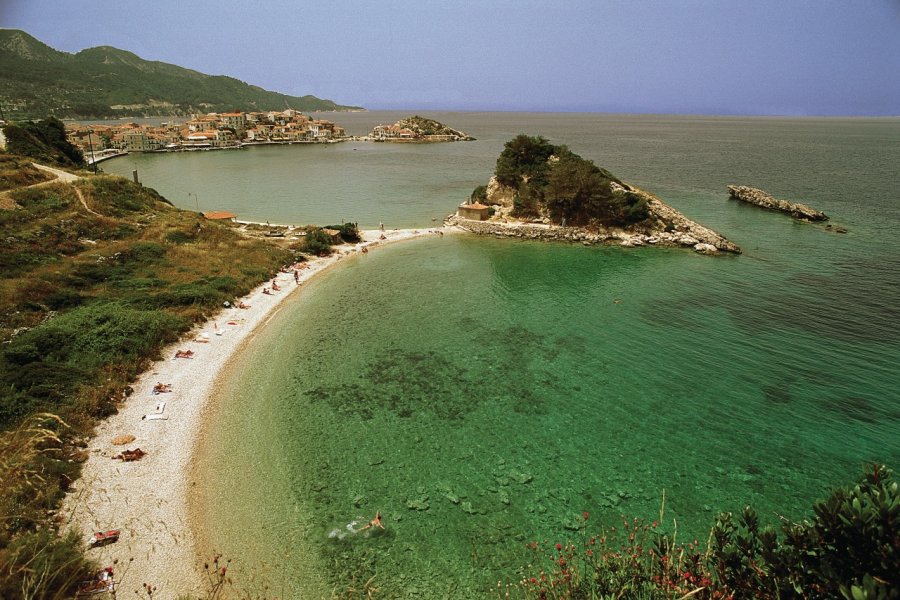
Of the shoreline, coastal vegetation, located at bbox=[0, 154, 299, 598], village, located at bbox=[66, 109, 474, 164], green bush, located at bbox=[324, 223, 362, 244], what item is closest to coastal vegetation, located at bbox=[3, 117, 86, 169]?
coastal vegetation, located at bbox=[0, 154, 299, 598]

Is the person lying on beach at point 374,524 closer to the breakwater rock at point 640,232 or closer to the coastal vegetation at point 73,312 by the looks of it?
the coastal vegetation at point 73,312

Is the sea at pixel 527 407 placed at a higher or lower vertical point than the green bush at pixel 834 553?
lower

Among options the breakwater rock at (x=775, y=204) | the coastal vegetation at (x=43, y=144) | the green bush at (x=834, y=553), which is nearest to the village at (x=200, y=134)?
the coastal vegetation at (x=43, y=144)

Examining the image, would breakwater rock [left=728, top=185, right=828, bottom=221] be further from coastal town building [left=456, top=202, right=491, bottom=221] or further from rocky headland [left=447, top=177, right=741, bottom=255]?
coastal town building [left=456, top=202, right=491, bottom=221]

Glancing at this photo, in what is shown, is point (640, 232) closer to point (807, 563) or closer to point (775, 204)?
point (775, 204)

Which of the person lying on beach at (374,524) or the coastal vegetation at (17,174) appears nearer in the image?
the person lying on beach at (374,524)

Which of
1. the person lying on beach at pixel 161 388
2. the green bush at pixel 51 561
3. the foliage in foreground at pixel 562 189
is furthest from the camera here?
the foliage in foreground at pixel 562 189

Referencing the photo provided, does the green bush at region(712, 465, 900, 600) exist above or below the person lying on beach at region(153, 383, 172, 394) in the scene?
above

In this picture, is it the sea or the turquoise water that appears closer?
the sea
